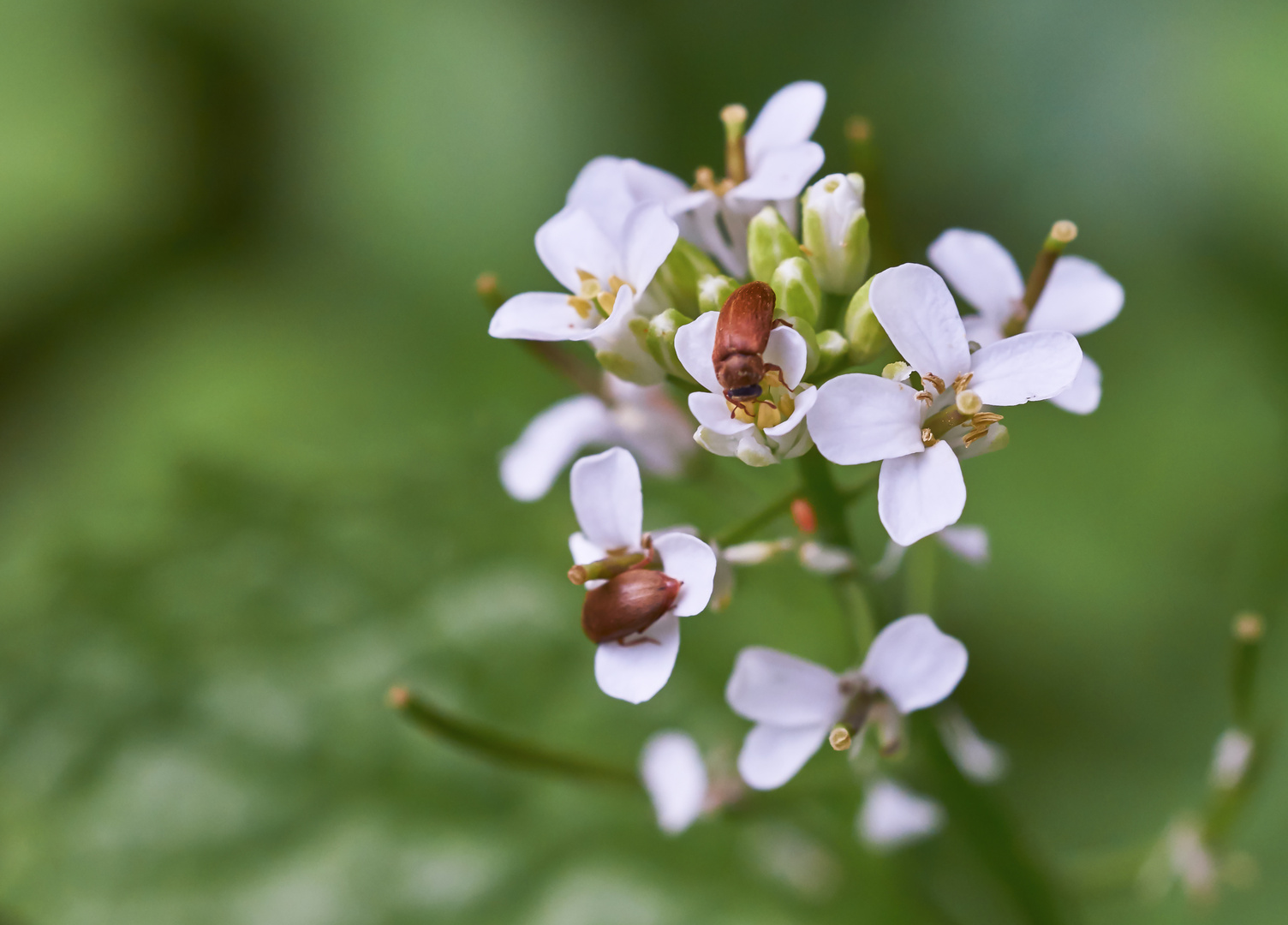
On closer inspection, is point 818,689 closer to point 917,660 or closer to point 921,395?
point 917,660

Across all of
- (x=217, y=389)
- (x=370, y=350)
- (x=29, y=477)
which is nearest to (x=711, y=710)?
(x=370, y=350)

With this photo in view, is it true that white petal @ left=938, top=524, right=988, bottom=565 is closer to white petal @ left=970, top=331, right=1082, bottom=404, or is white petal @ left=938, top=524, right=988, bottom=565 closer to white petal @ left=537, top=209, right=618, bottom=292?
white petal @ left=970, top=331, right=1082, bottom=404

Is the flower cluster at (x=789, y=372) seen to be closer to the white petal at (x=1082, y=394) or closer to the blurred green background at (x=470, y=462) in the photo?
the white petal at (x=1082, y=394)

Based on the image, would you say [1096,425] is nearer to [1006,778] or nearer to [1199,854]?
[1006,778]

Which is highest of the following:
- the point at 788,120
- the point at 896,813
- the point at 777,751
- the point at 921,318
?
the point at 788,120

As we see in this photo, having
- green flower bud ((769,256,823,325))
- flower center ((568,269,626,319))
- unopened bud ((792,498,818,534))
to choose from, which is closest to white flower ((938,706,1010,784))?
unopened bud ((792,498,818,534))

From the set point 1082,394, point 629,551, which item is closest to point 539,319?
point 629,551

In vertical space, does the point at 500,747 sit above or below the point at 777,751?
below
